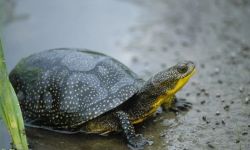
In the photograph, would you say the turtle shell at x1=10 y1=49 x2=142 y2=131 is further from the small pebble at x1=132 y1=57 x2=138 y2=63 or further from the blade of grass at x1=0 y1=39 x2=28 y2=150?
the small pebble at x1=132 y1=57 x2=138 y2=63

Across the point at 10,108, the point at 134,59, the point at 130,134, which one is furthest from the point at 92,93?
the point at 134,59

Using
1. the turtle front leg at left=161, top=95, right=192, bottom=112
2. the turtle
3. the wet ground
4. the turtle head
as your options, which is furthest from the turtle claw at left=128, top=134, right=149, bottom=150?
the turtle front leg at left=161, top=95, right=192, bottom=112

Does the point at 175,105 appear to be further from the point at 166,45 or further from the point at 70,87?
the point at 166,45

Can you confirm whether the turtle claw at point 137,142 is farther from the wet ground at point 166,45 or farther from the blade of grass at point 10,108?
the blade of grass at point 10,108

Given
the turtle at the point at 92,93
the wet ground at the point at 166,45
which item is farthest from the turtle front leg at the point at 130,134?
the wet ground at the point at 166,45

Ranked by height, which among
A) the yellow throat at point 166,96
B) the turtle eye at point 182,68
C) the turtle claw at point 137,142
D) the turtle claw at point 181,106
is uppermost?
the turtle eye at point 182,68

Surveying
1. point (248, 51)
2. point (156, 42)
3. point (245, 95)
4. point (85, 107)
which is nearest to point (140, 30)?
point (156, 42)

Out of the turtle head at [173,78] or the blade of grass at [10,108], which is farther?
the turtle head at [173,78]

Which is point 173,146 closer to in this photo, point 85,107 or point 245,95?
point 85,107
